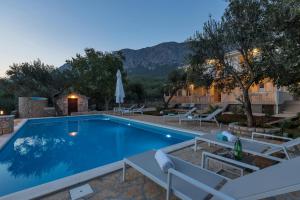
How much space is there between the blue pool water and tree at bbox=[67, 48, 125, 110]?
835 cm

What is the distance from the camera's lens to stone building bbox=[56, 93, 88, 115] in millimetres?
18781

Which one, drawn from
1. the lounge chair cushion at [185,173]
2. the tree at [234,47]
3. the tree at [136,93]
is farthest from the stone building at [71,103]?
the lounge chair cushion at [185,173]

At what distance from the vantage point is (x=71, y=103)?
62.9 feet

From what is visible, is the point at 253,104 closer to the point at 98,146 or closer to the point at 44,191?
the point at 98,146

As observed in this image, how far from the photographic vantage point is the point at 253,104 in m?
15.7

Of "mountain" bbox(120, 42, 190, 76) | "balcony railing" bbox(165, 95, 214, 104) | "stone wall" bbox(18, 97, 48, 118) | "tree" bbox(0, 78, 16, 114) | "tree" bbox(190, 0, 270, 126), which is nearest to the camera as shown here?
"tree" bbox(190, 0, 270, 126)

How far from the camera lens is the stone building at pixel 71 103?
1878 cm

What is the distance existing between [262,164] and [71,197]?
4275 mm

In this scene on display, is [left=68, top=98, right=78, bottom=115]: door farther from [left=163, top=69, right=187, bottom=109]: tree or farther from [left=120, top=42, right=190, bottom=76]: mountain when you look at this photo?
[left=120, top=42, right=190, bottom=76]: mountain

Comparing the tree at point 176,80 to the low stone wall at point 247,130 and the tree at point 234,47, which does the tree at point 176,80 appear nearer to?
the tree at point 234,47

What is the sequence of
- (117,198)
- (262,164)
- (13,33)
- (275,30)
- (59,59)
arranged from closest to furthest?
(117,198), (262,164), (275,30), (13,33), (59,59)

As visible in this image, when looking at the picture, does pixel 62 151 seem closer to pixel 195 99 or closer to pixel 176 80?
pixel 176 80

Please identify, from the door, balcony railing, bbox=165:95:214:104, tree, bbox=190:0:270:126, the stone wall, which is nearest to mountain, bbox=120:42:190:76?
balcony railing, bbox=165:95:214:104

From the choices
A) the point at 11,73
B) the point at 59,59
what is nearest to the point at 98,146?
the point at 11,73
